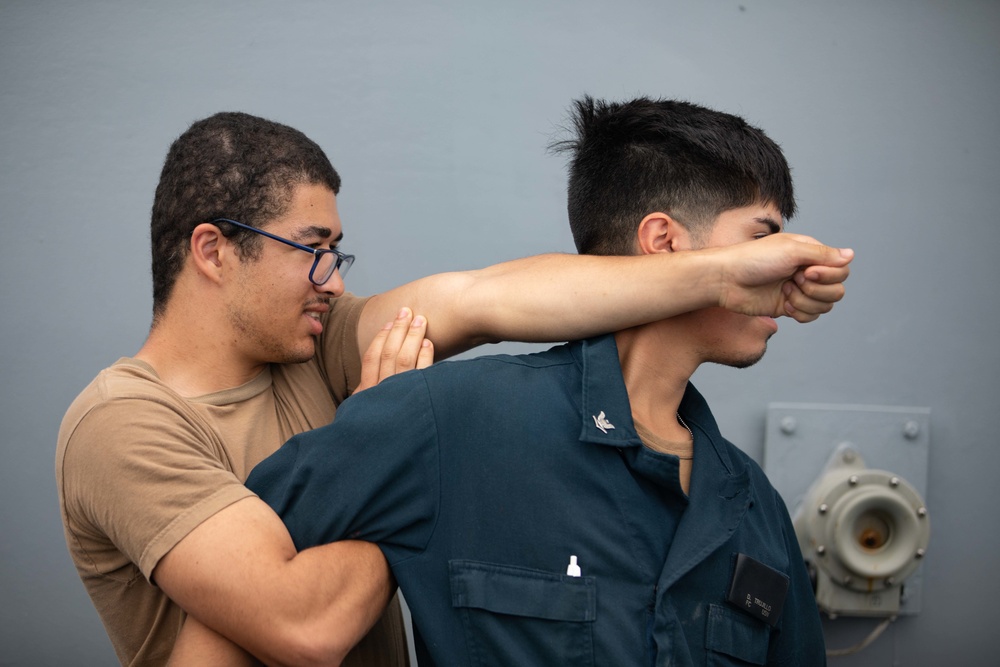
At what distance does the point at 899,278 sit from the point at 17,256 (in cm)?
240

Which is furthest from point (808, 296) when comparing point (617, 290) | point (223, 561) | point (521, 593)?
point (223, 561)

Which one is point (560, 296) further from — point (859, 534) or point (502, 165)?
point (859, 534)

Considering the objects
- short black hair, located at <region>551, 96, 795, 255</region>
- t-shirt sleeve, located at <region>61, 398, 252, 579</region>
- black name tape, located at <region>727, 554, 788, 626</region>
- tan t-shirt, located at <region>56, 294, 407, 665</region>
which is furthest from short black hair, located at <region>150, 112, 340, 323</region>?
black name tape, located at <region>727, 554, 788, 626</region>

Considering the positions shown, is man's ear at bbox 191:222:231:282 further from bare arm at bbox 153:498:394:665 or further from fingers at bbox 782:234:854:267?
fingers at bbox 782:234:854:267

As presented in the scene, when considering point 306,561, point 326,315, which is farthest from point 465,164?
point 306,561

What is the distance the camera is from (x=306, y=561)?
4.42 ft

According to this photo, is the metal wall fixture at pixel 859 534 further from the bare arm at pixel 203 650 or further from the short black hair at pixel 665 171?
the bare arm at pixel 203 650

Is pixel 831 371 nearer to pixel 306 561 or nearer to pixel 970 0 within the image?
pixel 970 0

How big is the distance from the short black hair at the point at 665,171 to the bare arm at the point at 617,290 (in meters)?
0.18

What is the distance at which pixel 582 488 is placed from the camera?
1504 millimetres

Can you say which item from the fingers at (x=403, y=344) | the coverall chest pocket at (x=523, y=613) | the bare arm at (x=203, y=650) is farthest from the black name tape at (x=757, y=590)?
the bare arm at (x=203, y=650)

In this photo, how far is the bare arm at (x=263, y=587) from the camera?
1299 millimetres

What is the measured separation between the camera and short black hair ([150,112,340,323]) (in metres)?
1.66

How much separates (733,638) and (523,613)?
0.38 metres
